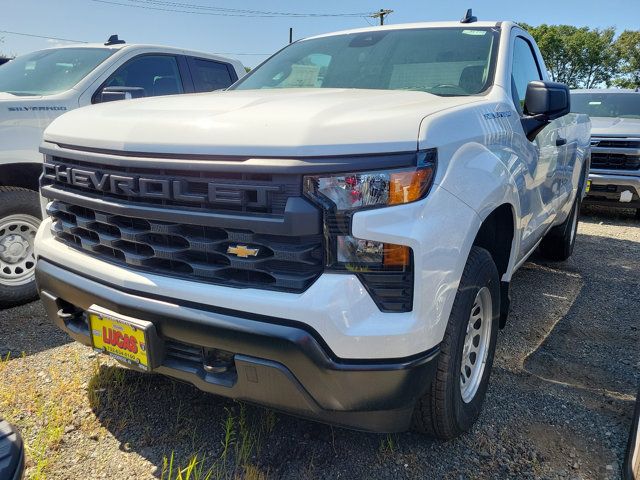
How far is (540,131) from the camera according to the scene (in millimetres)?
3121

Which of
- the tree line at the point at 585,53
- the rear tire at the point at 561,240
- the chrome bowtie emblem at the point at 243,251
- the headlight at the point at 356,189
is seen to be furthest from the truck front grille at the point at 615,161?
the tree line at the point at 585,53

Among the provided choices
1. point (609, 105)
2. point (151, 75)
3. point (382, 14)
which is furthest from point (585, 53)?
point (151, 75)

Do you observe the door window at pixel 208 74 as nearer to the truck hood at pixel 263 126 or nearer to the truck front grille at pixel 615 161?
the truck hood at pixel 263 126

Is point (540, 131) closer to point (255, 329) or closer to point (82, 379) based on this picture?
point (255, 329)

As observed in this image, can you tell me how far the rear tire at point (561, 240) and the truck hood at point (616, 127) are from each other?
3120 mm

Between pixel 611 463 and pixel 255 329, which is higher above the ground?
pixel 255 329

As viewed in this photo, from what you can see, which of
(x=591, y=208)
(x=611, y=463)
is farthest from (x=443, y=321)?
(x=591, y=208)

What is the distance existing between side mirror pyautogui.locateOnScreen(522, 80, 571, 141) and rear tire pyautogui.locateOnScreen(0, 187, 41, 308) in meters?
3.35

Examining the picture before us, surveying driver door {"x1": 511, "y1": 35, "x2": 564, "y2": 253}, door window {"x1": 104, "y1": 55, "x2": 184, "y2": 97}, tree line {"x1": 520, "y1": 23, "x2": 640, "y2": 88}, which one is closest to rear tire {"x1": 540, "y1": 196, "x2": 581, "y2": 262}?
driver door {"x1": 511, "y1": 35, "x2": 564, "y2": 253}

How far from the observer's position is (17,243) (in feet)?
12.7

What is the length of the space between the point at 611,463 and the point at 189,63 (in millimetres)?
4770

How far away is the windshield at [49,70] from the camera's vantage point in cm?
437

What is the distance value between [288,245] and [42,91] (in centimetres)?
356

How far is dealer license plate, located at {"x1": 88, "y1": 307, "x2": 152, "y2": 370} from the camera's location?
1.97 m
